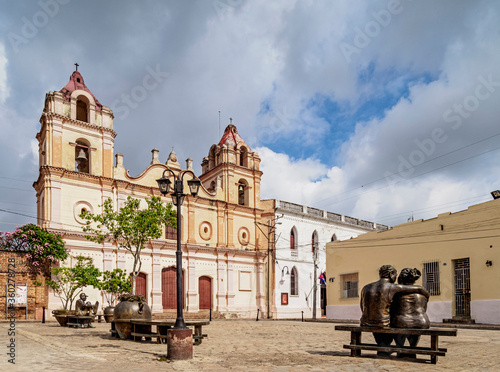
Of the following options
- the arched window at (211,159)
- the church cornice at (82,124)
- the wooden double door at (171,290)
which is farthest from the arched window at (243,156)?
the church cornice at (82,124)

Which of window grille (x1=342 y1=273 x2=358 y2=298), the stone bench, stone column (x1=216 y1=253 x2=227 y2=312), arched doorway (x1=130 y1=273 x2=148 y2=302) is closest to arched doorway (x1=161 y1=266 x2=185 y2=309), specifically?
arched doorway (x1=130 y1=273 x2=148 y2=302)

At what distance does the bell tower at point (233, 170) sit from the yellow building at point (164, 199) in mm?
→ 78

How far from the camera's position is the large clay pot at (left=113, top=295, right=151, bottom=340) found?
1374cm

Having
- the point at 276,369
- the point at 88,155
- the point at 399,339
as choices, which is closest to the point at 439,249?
the point at 399,339

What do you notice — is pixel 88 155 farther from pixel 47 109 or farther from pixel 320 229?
pixel 320 229

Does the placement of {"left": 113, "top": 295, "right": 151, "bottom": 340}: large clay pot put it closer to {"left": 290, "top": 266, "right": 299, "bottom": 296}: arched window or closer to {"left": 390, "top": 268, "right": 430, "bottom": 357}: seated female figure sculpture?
{"left": 390, "top": 268, "right": 430, "bottom": 357}: seated female figure sculpture

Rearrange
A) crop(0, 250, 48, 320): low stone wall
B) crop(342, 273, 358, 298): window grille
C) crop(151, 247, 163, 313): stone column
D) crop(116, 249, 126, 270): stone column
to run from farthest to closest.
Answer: crop(151, 247, 163, 313): stone column → crop(116, 249, 126, 270): stone column → crop(342, 273, 358, 298): window grille → crop(0, 250, 48, 320): low stone wall

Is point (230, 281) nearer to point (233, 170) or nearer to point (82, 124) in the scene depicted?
point (233, 170)

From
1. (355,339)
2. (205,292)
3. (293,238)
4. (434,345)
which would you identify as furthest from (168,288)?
(434,345)

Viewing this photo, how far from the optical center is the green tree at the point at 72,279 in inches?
922

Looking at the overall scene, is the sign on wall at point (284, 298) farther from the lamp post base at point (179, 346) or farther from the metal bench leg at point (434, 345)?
the metal bench leg at point (434, 345)

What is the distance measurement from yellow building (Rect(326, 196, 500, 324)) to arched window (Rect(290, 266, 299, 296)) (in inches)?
347

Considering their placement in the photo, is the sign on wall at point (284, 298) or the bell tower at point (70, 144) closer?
the bell tower at point (70, 144)

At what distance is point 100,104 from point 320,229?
65.5 feet
